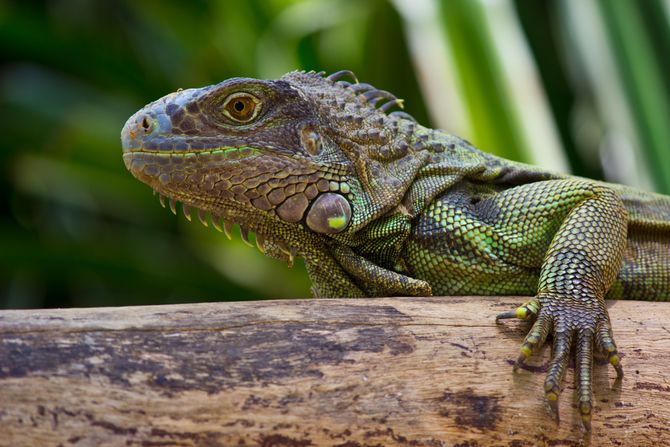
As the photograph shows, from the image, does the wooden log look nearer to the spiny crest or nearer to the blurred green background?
the spiny crest

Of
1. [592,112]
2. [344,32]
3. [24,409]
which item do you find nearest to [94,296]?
[344,32]

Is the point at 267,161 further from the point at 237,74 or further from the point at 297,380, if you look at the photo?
the point at 237,74

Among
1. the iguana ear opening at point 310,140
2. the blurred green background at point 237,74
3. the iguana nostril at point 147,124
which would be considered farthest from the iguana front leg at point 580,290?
the blurred green background at point 237,74

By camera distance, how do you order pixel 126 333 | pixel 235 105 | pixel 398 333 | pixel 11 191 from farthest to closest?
1. pixel 11 191
2. pixel 235 105
3. pixel 398 333
4. pixel 126 333

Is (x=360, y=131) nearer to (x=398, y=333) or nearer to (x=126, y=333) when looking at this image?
(x=398, y=333)

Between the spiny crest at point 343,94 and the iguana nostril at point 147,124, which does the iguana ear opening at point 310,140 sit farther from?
the iguana nostril at point 147,124

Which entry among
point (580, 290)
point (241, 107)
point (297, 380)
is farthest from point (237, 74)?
point (297, 380)
